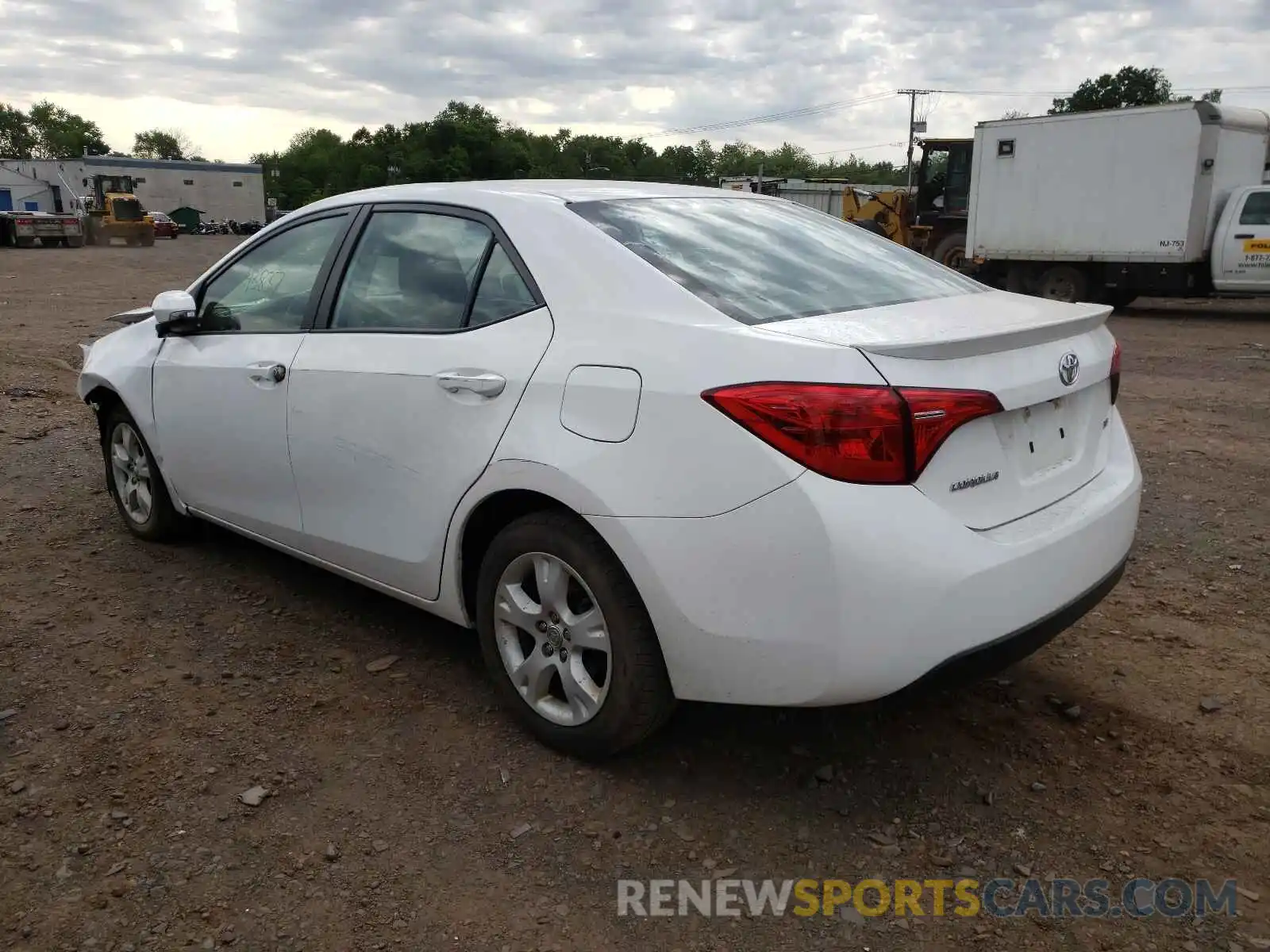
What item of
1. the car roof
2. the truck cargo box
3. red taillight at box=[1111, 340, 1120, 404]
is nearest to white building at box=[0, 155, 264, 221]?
the truck cargo box

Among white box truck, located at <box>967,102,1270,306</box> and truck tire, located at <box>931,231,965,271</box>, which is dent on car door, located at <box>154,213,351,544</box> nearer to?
white box truck, located at <box>967,102,1270,306</box>

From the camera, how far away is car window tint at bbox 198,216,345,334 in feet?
12.5

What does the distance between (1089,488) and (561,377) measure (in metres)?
1.50

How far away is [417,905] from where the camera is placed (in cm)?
245

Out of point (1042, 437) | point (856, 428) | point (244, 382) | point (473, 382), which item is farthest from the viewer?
point (244, 382)

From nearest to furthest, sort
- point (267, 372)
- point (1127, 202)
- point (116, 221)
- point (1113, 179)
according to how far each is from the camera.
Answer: point (267, 372) < point (1127, 202) < point (1113, 179) < point (116, 221)

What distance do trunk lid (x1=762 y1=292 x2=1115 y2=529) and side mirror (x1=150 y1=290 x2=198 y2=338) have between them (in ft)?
8.62

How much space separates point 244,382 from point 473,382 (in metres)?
1.30

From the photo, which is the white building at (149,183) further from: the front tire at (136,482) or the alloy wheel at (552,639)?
the alloy wheel at (552,639)

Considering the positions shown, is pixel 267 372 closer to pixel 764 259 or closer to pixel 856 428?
pixel 764 259

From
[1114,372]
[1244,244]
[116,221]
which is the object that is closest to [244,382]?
[1114,372]

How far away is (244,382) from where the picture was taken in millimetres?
3857

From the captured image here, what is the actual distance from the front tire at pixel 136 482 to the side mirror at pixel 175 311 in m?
0.64

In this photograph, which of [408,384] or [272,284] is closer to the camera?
[408,384]
